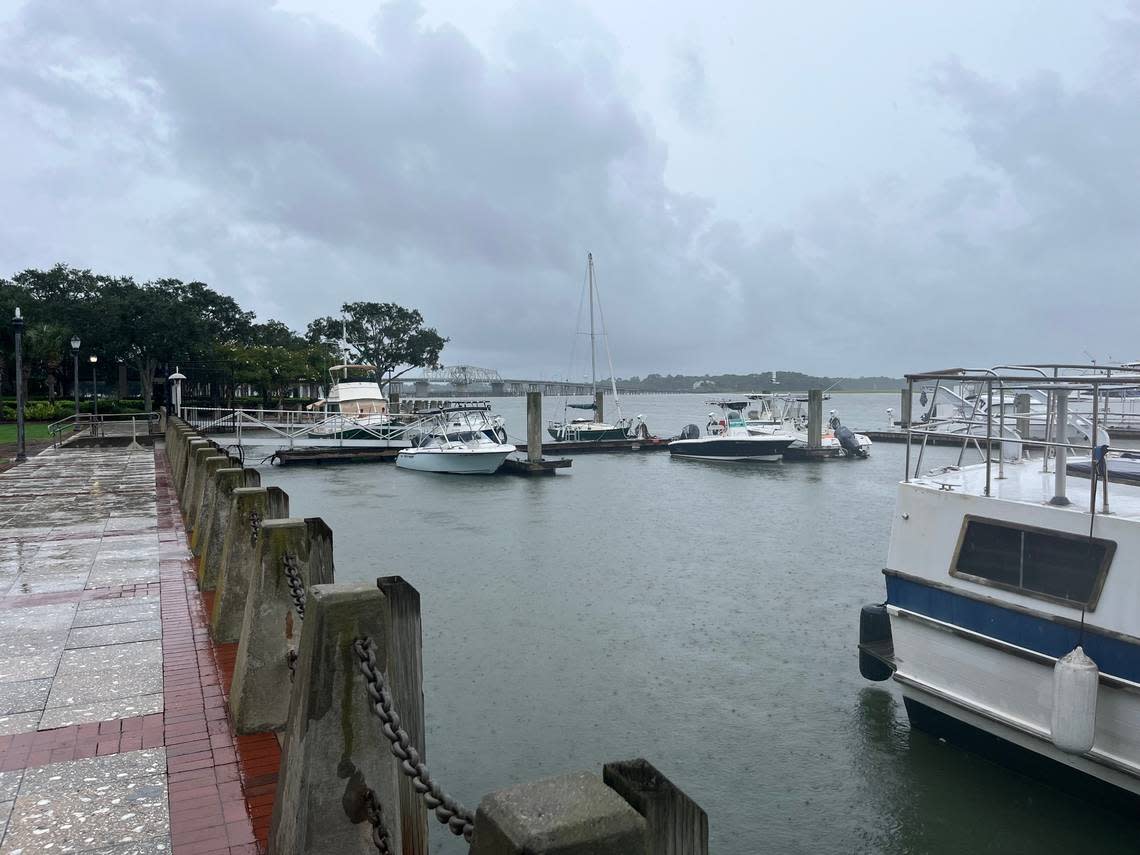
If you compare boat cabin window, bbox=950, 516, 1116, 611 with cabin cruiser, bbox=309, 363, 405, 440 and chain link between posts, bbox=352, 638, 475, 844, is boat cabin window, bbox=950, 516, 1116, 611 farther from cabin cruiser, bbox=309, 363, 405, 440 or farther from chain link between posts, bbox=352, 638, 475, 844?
cabin cruiser, bbox=309, 363, 405, 440

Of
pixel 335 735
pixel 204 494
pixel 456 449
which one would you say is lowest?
pixel 456 449

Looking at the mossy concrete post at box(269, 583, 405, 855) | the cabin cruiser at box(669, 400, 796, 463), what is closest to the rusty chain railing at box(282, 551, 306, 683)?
the mossy concrete post at box(269, 583, 405, 855)

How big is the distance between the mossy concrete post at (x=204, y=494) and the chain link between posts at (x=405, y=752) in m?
7.07

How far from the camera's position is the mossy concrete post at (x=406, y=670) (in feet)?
13.1

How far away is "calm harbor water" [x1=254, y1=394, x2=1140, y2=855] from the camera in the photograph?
27.7 ft

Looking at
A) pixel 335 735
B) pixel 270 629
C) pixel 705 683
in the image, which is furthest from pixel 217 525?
pixel 705 683

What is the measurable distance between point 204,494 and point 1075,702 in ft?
33.4

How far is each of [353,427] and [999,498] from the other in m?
49.6

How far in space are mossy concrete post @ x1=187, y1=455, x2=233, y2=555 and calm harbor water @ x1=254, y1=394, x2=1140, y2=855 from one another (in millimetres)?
3655

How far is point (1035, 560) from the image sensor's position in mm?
8336

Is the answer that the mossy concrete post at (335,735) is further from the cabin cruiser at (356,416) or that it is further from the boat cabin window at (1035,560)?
the cabin cruiser at (356,416)

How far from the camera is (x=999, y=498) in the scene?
8.84m

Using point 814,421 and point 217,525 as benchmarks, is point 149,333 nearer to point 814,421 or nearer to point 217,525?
point 814,421

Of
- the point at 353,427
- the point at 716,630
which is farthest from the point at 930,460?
the point at 716,630
